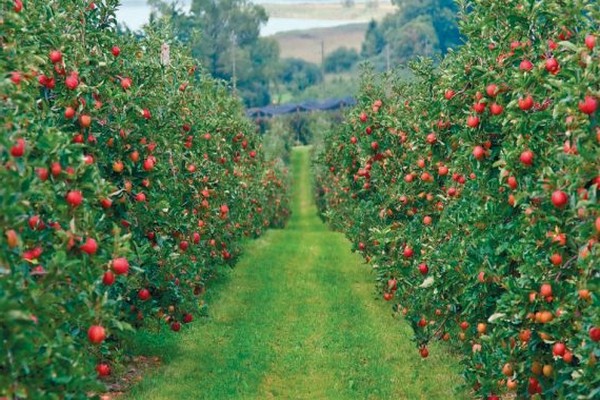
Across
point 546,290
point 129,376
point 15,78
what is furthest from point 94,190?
point 129,376

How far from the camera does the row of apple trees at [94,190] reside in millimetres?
5438

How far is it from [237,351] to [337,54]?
123 metres

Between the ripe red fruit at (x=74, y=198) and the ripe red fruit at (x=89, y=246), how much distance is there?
30cm

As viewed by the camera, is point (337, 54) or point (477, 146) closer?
point (477, 146)

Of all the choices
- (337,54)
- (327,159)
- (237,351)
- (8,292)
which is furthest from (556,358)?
(337,54)

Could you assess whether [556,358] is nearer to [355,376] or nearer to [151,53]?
[355,376]

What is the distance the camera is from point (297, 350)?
13.2 meters

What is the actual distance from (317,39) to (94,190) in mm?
181329

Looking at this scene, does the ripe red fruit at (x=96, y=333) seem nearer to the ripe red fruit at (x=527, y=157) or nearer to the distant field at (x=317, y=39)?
the ripe red fruit at (x=527, y=157)

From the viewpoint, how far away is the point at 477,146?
8.95 meters

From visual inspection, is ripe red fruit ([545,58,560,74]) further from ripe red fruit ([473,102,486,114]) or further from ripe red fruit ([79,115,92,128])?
ripe red fruit ([79,115,92,128])

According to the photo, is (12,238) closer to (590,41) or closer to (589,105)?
(589,105)

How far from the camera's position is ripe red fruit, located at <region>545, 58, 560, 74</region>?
757cm

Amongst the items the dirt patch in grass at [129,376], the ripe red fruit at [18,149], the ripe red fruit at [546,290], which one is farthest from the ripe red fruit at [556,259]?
the dirt patch in grass at [129,376]
